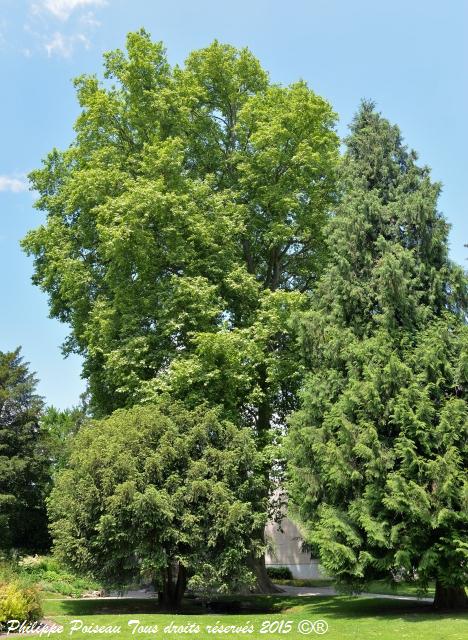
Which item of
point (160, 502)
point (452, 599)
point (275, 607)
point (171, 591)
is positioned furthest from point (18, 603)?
point (452, 599)

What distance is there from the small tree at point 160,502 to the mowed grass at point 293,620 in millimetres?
1525

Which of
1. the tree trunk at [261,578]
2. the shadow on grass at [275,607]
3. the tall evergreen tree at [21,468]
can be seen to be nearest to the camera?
the shadow on grass at [275,607]

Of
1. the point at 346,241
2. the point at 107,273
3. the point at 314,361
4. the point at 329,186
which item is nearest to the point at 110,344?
the point at 107,273

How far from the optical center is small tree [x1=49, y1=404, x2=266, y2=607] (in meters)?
16.2

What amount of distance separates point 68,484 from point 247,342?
679 centimetres

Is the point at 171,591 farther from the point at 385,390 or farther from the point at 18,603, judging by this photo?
the point at 385,390

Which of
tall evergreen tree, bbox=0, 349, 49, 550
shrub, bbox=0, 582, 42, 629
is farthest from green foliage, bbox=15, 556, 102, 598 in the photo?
shrub, bbox=0, 582, 42, 629

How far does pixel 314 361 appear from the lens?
1783 cm

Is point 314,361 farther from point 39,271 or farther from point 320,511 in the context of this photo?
point 39,271

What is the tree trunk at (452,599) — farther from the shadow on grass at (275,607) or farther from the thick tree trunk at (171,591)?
the thick tree trunk at (171,591)

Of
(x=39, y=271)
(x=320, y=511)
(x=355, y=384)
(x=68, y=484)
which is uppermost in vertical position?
(x=39, y=271)

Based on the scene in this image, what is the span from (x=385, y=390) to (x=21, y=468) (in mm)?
18282

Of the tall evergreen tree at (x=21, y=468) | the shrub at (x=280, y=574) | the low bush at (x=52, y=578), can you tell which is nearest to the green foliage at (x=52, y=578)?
the low bush at (x=52, y=578)

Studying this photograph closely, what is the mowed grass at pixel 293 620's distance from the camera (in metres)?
11.7
